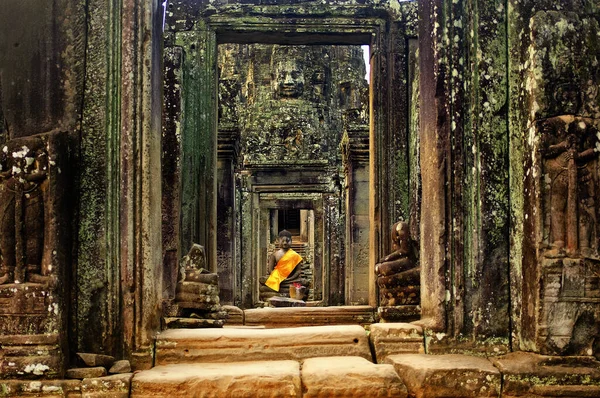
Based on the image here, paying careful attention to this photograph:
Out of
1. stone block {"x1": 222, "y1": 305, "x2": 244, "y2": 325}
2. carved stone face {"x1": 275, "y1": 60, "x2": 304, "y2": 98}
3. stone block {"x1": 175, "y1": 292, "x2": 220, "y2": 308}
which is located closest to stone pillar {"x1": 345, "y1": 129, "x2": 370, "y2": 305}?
stone block {"x1": 222, "y1": 305, "x2": 244, "y2": 325}

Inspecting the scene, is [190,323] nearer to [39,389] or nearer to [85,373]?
[85,373]

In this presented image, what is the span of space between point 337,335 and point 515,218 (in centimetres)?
150

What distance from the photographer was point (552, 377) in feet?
15.2

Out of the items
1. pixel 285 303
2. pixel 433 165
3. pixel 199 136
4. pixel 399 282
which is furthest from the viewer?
pixel 285 303

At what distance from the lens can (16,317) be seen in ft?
15.2

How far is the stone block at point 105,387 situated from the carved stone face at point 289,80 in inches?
561

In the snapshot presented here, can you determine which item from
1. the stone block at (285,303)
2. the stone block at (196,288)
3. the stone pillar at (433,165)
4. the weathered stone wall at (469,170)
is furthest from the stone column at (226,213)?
the weathered stone wall at (469,170)

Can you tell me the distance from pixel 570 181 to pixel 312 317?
4960 millimetres

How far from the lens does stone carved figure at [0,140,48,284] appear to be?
4711 mm

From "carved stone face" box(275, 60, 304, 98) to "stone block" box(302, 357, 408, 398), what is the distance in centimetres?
1403

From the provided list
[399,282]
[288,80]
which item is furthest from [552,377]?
[288,80]

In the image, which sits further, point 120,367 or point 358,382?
point 120,367

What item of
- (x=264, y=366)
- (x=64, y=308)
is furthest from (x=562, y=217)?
(x=64, y=308)

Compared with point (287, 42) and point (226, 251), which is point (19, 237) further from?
point (226, 251)
